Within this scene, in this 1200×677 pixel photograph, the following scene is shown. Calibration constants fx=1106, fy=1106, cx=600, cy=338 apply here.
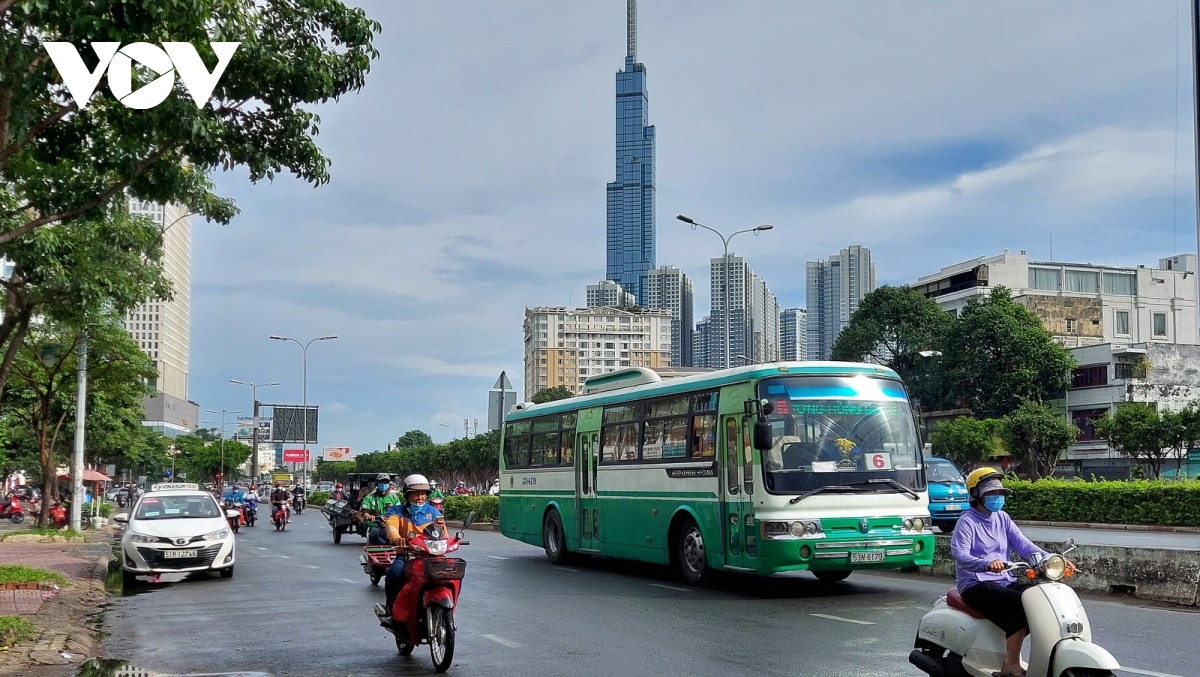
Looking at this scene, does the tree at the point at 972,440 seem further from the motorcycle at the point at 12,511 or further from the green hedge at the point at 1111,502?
the motorcycle at the point at 12,511

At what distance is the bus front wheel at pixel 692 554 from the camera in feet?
48.0

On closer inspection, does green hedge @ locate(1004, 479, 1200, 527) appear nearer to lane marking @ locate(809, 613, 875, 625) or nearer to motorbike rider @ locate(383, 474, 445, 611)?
lane marking @ locate(809, 613, 875, 625)

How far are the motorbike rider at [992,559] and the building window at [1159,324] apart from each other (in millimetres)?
88667

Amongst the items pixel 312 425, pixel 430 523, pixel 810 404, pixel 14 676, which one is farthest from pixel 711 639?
pixel 312 425

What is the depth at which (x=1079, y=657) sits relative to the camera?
227 inches

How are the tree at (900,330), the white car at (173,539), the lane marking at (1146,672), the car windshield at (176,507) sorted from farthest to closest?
the tree at (900,330) < the car windshield at (176,507) < the white car at (173,539) < the lane marking at (1146,672)

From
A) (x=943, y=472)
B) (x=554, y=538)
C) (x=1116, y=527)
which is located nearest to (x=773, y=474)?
(x=554, y=538)

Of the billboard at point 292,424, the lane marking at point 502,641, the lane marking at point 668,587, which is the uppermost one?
the billboard at point 292,424

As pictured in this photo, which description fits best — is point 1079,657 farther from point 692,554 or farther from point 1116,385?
point 1116,385

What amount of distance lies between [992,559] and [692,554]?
8561 mm

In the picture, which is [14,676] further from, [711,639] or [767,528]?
[767,528]

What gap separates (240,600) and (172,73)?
696 centimetres

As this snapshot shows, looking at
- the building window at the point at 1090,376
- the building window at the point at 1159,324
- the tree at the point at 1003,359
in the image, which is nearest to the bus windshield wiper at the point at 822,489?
the tree at the point at 1003,359

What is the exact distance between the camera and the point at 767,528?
12859mm
